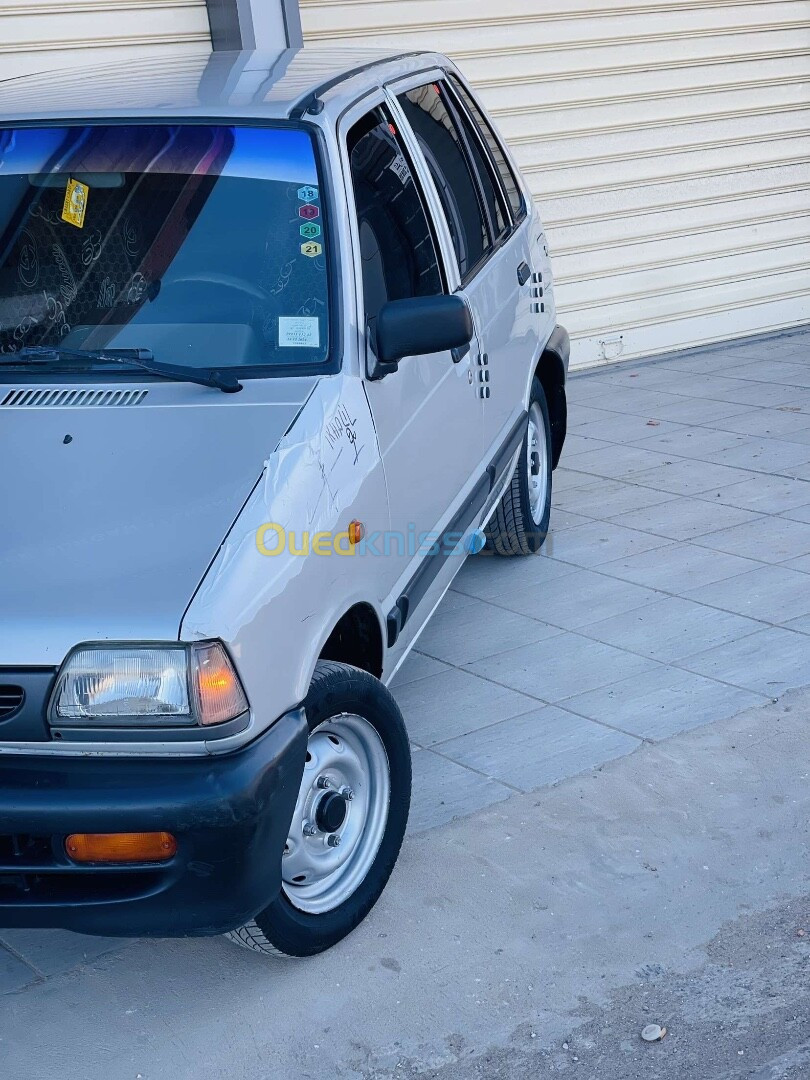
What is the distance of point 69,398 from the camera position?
339cm

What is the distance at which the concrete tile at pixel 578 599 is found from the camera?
532cm

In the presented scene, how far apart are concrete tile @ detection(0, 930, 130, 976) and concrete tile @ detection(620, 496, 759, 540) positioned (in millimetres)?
3519

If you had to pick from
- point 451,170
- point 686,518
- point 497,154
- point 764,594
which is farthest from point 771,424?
point 451,170

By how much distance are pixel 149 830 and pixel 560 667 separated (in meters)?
2.48

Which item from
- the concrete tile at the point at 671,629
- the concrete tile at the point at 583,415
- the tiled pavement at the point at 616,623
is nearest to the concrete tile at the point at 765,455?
the tiled pavement at the point at 616,623

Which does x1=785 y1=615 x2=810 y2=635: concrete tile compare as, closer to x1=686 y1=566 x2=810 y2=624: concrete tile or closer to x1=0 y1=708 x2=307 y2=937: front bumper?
x1=686 y1=566 x2=810 y2=624: concrete tile

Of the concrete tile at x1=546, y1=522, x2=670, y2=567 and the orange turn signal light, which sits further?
the concrete tile at x1=546, y1=522, x2=670, y2=567

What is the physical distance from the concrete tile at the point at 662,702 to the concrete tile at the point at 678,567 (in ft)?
2.73

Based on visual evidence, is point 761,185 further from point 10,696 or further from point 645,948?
point 10,696

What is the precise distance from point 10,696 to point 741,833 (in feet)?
6.90

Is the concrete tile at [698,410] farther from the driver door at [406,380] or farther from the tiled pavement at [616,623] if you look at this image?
the driver door at [406,380]

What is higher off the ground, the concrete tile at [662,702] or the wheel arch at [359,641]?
the wheel arch at [359,641]

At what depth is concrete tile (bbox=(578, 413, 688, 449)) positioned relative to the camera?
25.6 feet

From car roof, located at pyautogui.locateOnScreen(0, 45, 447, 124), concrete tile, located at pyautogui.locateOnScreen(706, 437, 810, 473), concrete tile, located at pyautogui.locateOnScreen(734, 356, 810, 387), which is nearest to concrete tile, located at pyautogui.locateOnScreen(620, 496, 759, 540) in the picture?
concrete tile, located at pyautogui.locateOnScreen(706, 437, 810, 473)
